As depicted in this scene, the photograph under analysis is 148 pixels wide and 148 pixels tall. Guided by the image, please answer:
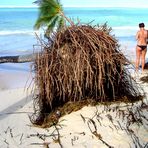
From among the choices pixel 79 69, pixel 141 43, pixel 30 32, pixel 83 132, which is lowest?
pixel 30 32

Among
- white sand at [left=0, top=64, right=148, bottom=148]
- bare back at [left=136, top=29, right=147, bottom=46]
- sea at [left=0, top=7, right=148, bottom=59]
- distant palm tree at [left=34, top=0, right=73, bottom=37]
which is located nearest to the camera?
white sand at [left=0, top=64, right=148, bottom=148]

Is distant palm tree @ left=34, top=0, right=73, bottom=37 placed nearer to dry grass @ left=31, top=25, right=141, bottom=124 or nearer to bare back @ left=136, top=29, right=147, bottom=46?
dry grass @ left=31, top=25, right=141, bottom=124

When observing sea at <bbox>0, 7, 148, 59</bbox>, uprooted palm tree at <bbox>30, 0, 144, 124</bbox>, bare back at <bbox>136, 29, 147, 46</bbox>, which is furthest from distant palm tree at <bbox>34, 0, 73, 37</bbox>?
bare back at <bbox>136, 29, 147, 46</bbox>

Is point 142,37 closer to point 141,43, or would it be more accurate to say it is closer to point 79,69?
point 141,43

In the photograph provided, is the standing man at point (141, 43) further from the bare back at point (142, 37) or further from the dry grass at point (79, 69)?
the dry grass at point (79, 69)

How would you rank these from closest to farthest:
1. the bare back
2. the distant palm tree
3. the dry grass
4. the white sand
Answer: the white sand < the dry grass < the distant palm tree < the bare back

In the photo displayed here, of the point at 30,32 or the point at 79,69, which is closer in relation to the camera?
the point at 79,69

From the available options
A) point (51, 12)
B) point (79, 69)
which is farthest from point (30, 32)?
point (79, 69)

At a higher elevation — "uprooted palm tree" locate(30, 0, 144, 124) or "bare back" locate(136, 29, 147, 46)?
"uprooted palm tree" locate(30, 0, 144, 124)

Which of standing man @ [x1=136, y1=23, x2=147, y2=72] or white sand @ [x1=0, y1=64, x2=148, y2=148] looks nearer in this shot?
white sand @ [x1=0, y1=64, x2=148, y2=148]

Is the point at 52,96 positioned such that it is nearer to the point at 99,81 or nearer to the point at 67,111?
the point at 67,111

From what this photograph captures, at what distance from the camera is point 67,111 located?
694cm

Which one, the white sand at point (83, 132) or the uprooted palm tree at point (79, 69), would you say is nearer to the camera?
the white sand at point (83, 132)

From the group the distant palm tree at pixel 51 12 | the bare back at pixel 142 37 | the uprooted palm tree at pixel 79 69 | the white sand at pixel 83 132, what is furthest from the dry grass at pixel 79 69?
the bare back at pixel 142 37
